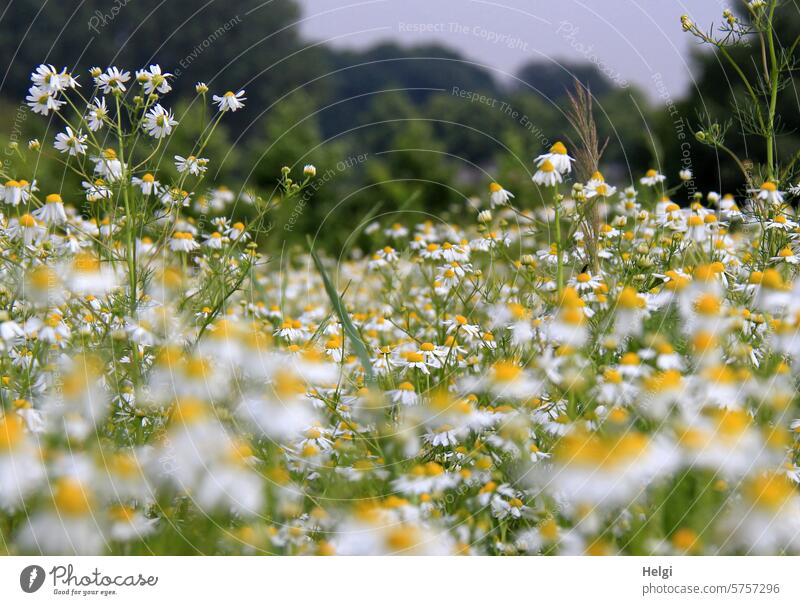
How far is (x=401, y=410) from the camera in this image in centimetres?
208

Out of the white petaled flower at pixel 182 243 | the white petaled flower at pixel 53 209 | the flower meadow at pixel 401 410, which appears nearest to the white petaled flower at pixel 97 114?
the flower meadow at pixel 401 410

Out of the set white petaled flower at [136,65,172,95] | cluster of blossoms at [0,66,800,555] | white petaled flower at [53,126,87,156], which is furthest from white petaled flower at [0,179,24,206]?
white petaled flower at [136,65,172,95]

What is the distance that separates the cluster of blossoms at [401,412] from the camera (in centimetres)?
165

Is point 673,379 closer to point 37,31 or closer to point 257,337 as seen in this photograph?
point 257,337

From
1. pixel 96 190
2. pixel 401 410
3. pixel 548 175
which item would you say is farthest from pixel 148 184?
pixel 548 175

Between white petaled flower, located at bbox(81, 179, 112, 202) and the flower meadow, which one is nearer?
the flower meadow

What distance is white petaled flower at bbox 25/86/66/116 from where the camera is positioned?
2.12 m

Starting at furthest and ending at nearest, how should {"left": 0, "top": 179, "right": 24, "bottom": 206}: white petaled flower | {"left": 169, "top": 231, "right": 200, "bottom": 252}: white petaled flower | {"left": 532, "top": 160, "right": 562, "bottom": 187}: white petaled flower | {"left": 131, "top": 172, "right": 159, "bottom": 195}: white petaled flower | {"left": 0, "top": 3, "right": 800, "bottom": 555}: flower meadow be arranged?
{"left": 169, "top": 231, "right": 200, "bottom": 252}: white petaled flower, {"left": 131, "top": 172, "right": 159, "bottom": 195}: white petaled flower, {"left": 532, "top": 160, "right": 562, "bottom": 187}: white petaled flower, {"left": 0, "top": 179, "right": 24, "bottom": 206}: white petaled flower, {"left": 0, "top": 3, "right": 800, "bottom": 555}: flower meadow

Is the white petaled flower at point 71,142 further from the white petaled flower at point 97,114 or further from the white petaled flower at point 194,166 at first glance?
the white petaled flower at point 194,166

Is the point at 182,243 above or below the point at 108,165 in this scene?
above

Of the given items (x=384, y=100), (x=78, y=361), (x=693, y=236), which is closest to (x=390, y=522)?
(x=78, y=361)

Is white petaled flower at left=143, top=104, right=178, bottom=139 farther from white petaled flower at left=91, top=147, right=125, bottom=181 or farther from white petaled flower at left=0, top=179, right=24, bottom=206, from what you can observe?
white petaled flower at left=0, top=179, right=24, bottom=206

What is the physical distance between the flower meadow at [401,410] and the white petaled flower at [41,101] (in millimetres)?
12

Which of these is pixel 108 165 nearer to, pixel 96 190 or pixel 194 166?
pixel 96 190
